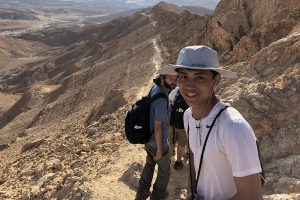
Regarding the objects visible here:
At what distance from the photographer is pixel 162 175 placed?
5.40 meters

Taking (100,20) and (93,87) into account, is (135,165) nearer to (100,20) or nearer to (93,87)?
(93,87)

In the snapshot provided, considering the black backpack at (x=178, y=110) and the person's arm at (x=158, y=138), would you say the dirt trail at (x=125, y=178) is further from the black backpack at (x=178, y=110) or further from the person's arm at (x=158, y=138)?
the person's arm at (x=158, y=138)

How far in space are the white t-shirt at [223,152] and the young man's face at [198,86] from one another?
105mm

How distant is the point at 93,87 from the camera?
2633 centimetres

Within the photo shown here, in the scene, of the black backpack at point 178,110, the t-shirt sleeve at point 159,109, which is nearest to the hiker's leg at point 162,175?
the t-shirt sleeve at point 159,109

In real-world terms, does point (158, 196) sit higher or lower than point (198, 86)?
lower

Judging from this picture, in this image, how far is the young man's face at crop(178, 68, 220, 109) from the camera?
8.93ft

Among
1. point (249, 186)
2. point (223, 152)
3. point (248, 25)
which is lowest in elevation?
point (248, 25)

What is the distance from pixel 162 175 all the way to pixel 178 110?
0.86 m

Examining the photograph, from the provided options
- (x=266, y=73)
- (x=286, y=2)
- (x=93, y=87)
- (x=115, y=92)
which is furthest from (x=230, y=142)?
(x=93, y=87)

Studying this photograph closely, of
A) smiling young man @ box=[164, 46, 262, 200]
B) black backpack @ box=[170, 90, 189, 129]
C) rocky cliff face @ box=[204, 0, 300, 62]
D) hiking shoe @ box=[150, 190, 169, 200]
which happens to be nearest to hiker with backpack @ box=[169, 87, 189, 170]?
black backpack @ box=[170, 90, 189, 129]

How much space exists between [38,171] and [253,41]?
734 centimetres

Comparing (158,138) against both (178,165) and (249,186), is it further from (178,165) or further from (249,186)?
(249,186)

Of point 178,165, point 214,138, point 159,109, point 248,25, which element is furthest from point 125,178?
point 248,25
